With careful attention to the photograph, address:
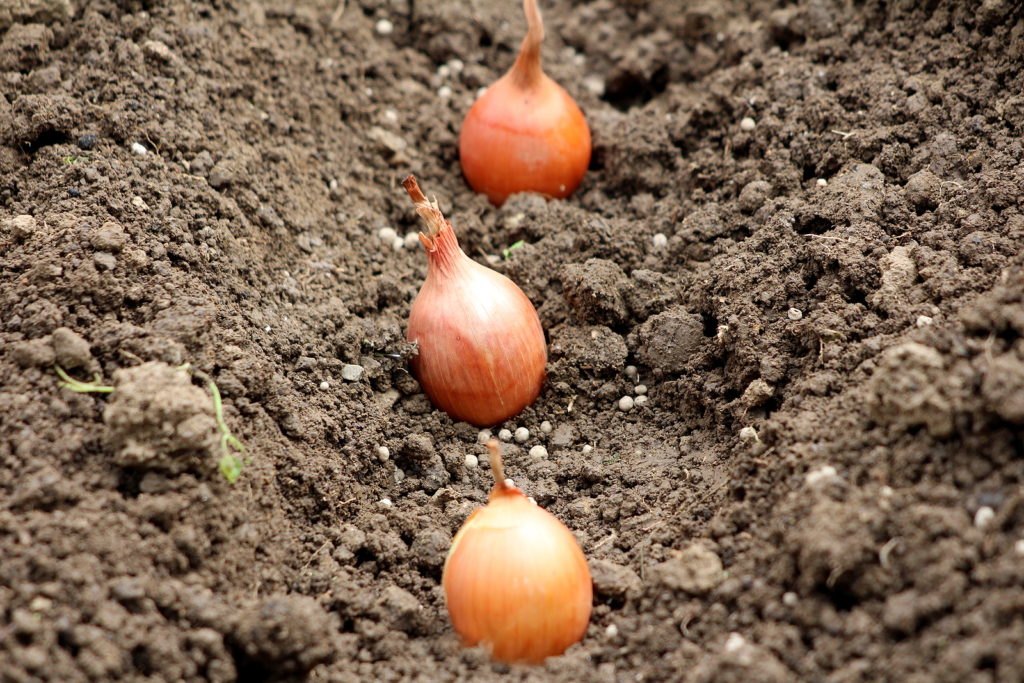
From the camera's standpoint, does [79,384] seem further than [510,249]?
No

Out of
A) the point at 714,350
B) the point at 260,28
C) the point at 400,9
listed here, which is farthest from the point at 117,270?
the point at 400,9

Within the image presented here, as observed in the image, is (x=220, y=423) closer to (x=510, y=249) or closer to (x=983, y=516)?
(x=510, y=249)

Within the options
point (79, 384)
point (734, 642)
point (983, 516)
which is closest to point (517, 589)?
point (734, 642)

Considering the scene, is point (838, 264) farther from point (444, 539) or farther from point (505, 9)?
point (505, 9)

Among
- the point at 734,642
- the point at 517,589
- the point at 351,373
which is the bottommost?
the point at 351,373

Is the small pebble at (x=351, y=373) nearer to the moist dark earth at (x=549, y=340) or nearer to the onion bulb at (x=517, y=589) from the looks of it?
the moist dark earth at (x=549, y=340)

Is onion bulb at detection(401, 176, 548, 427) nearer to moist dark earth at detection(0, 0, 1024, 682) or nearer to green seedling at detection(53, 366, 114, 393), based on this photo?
moist dark earth at detection(0, 0, 1024, 682)

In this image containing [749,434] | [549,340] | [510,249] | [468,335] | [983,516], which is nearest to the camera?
[983,516]

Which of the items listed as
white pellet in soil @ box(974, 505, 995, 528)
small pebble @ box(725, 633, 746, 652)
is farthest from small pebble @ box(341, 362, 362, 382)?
white pellet in soil @ box(974, 505, 995, 528)

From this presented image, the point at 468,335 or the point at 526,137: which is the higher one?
the point at 526,137
